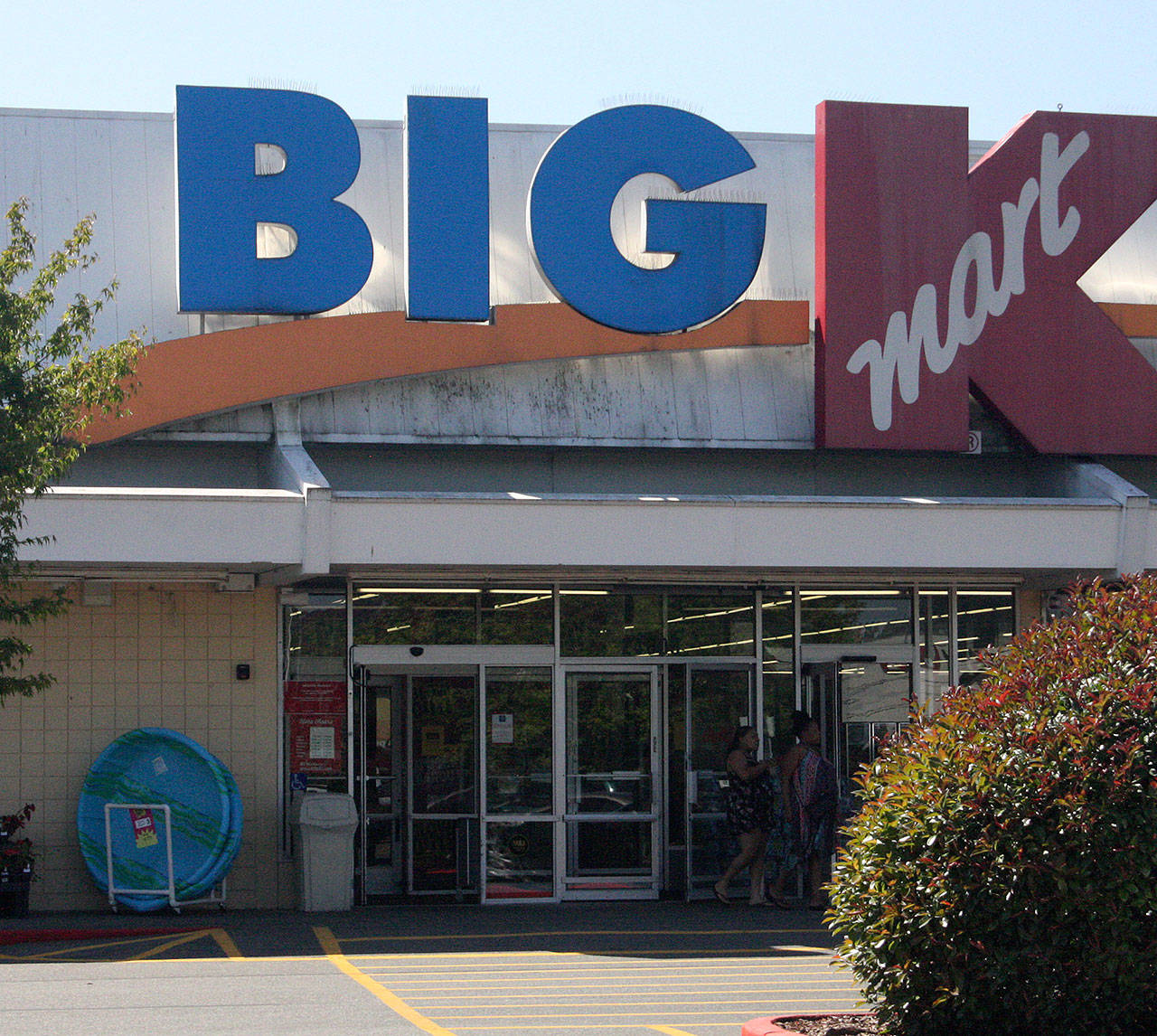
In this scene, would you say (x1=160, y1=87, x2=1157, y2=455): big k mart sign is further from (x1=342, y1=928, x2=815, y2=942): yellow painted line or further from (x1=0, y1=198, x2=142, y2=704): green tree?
(x1=342, y1=928, x2=815, y2=942): yellow painted line

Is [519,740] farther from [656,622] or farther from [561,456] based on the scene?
[561,456]

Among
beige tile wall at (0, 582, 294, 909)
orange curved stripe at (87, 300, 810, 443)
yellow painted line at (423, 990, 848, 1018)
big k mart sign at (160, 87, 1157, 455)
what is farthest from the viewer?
big k mart sign at (160, 87, 1157, 455)

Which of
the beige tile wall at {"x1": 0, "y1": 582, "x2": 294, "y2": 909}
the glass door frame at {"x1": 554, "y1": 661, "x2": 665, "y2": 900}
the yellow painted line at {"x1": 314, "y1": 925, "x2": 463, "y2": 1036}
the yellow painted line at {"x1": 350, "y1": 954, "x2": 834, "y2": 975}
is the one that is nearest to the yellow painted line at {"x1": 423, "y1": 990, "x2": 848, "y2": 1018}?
the yellow painted line at {"x1": 314, "y1": 925, "x2": 463, "y2": 1036}

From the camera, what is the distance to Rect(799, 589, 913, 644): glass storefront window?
56.4ft

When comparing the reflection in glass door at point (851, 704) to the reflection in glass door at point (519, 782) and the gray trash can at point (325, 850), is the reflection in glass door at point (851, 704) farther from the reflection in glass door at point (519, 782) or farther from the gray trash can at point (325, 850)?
the gray trash can at point (325, 850)

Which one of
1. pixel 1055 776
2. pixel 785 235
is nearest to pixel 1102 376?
pixel 785 235

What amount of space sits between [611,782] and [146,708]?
15.4ft

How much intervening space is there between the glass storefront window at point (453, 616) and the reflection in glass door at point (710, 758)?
1.72 metres

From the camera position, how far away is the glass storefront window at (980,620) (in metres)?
17.5

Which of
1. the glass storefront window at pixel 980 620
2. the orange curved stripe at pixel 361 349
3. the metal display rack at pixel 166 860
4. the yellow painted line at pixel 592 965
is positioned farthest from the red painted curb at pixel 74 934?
the glass storefront window at pixel 980 620

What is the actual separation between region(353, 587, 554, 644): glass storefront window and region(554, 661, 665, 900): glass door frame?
0.57m

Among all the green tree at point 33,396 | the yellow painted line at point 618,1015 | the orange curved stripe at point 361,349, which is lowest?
the yellow painted line at point 618,1015

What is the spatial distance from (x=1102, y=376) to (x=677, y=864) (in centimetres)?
692

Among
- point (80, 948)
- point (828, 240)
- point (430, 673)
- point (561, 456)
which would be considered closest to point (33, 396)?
point (80, 948)
